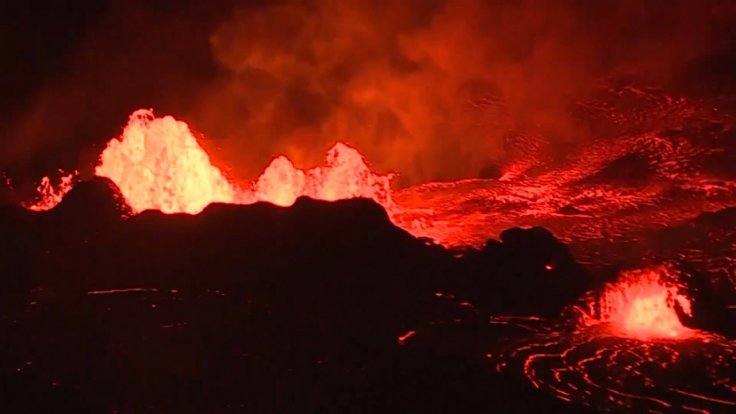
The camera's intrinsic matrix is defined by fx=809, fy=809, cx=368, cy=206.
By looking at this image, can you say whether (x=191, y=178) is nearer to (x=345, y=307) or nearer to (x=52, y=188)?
(x=345, y=307)

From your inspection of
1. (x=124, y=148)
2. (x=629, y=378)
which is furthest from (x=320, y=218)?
(x=124, y=148)

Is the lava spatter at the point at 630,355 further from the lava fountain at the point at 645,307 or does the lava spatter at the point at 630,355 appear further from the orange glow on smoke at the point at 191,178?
the orange glow on smoke at the point at 191,178

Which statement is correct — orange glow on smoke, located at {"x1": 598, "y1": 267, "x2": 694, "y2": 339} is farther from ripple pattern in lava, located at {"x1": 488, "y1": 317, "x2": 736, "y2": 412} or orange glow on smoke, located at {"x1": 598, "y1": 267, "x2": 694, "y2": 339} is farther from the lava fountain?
ripple pattern in lava, located at {"x1": 488, "y1": 317, "x2": 736, "y2": 412}

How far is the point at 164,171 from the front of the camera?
10766 millimetres

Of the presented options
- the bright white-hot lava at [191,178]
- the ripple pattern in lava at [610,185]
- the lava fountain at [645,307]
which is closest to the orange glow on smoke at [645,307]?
the lava fountain at [645,307]

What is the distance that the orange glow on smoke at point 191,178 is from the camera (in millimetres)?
10242

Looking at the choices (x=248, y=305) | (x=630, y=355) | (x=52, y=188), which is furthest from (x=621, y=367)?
(x=52, y=188)

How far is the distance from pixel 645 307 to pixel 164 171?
246 inches

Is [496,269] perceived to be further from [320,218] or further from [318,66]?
[318,66]

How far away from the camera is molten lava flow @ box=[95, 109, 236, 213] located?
10109mm

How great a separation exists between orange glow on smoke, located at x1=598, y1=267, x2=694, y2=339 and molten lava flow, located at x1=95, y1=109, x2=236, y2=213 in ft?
16.0

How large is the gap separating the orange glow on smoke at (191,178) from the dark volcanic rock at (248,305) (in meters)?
1.17

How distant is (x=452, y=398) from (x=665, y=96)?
Answer: 319 inches

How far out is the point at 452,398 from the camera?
6.48 metres
